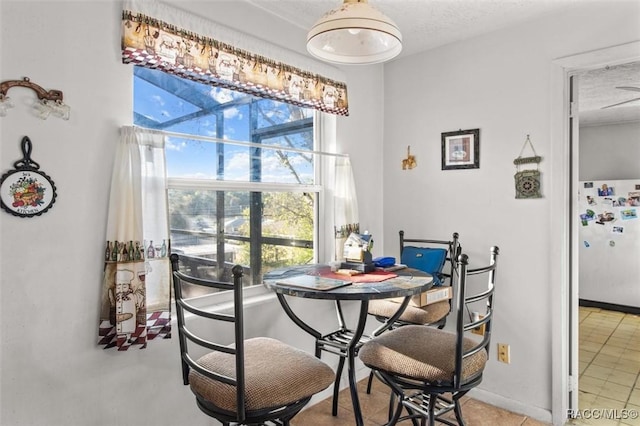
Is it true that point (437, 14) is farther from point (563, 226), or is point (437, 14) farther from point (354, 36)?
point (563, 226)

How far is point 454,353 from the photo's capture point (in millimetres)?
1589

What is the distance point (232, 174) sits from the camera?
7.41ft

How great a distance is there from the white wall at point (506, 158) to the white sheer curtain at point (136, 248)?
184cm

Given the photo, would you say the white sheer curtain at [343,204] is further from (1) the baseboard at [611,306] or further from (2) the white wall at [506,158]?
(1) the baseboard at [611,306]

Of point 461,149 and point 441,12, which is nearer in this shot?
point 441,12

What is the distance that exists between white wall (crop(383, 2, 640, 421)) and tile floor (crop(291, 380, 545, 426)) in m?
0.09

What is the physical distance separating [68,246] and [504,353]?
251 cm

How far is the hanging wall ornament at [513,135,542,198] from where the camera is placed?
239 centimetres

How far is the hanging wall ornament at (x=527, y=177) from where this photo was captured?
7.84ft

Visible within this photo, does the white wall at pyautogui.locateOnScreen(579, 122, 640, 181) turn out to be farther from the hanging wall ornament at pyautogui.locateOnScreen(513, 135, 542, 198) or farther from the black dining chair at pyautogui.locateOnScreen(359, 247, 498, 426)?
the black dining chair at pyautogui.locateOnScreen(359, 247, 498, 426)

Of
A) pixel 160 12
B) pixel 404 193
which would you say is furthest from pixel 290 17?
pixel 404 193

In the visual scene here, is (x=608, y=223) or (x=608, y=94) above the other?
(x=608, y=94)

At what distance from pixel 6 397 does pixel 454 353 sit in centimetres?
168

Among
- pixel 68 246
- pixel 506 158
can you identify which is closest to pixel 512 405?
pixel 506 158
